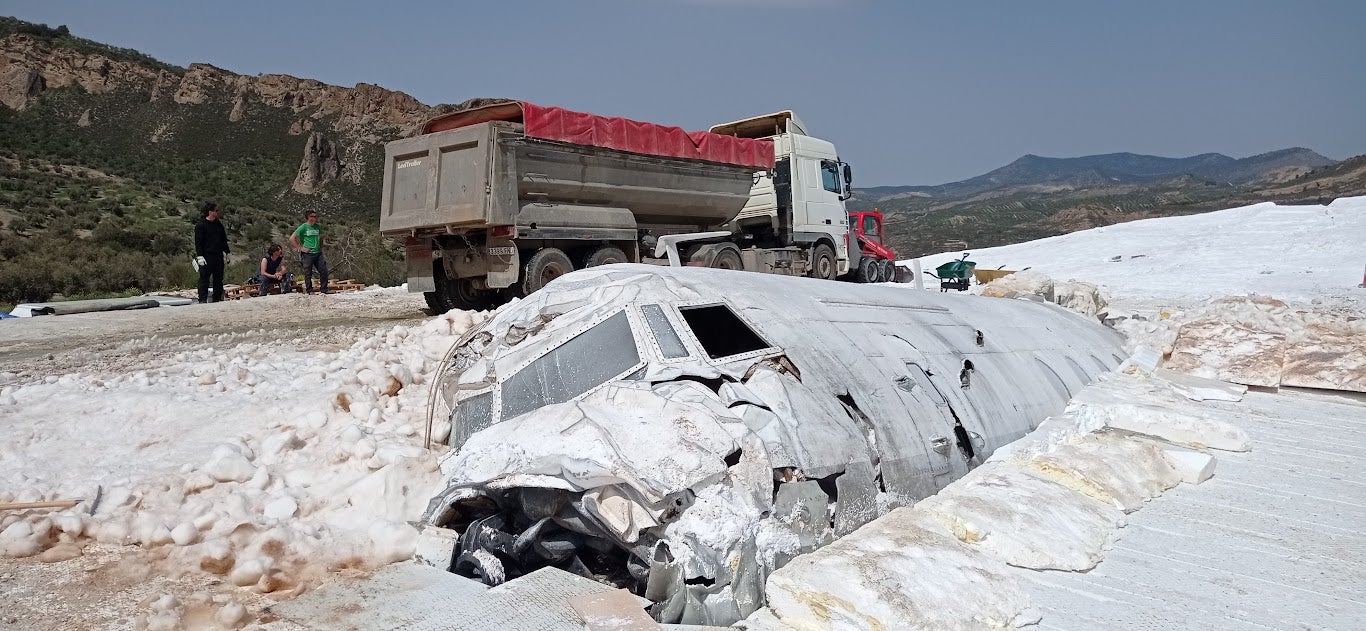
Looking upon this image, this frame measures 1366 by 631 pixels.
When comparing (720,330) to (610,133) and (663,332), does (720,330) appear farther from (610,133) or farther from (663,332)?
(610,133)

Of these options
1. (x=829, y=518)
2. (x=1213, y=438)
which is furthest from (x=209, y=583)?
(x=1213, y=438)

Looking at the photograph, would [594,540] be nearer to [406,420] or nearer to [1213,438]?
[406,420]

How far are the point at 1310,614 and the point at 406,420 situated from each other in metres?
5.46

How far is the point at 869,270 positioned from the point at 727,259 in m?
6.07

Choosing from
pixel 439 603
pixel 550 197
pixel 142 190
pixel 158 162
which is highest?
pixel 158 162

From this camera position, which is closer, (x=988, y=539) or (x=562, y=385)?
(x=988, y=539)

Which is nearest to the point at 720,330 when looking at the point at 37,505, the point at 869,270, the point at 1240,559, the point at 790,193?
the point at 1240,559

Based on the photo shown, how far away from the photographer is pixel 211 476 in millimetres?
5188

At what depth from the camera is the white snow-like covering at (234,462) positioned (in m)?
4.28

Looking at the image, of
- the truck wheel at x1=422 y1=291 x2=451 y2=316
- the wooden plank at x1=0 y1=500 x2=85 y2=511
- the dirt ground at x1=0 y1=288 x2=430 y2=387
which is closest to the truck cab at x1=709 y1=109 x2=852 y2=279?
the truck wheel at x1=422 y1=291 x2=451 y2=316

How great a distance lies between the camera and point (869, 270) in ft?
63.8

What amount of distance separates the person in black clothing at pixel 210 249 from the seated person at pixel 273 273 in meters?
1.31

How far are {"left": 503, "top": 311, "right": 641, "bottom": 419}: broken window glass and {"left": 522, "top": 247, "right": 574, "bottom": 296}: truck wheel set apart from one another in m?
6.36

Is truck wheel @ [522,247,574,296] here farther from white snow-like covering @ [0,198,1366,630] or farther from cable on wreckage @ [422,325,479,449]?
cable on wreckage @ [422,325,479,449]
